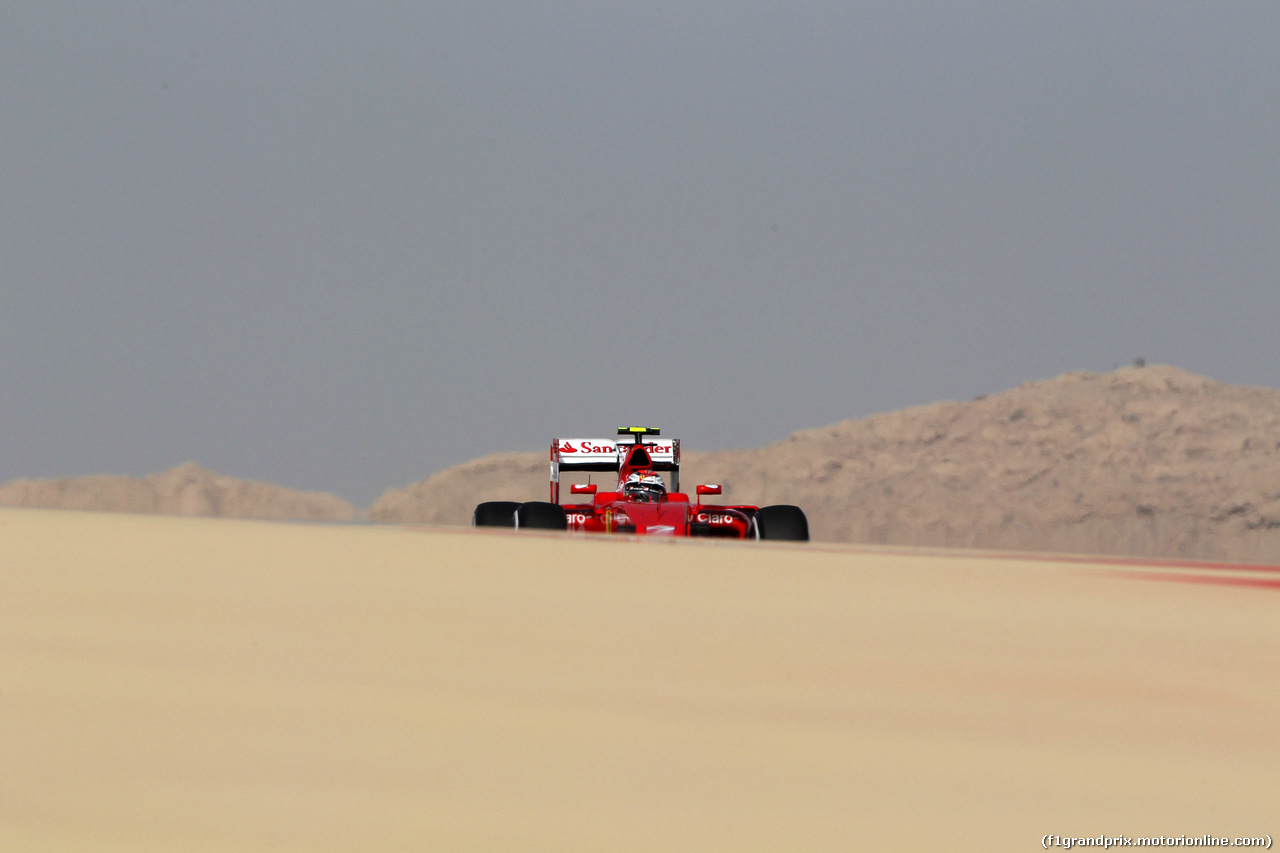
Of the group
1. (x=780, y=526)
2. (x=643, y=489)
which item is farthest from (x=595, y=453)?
(x=780, y=526)

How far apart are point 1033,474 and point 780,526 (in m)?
29.0

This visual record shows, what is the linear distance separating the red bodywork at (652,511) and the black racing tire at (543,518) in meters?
0.20

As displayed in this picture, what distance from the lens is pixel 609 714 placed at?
690 cm

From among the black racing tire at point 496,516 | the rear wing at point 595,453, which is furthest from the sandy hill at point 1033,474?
the black racing tire at point 496,516

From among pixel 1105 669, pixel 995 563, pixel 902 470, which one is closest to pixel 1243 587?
pixel 995 563

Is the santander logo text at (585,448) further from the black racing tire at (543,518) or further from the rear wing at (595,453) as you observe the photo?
the black racing tire at (543,518)

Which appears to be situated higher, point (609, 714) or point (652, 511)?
point (652, 511)

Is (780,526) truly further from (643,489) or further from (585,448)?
(585,448)

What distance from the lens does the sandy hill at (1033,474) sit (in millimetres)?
40156

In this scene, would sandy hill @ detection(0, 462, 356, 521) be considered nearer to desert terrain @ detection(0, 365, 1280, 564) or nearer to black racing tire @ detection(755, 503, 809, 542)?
desert terrain @ detection(0, 365, 1280, 564)

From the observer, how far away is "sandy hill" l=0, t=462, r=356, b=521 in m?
49.4

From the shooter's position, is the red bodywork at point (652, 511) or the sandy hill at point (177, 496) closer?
the red bodywork at point (652, 511)

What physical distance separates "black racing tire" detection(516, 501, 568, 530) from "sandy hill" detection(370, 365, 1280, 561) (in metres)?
21.2

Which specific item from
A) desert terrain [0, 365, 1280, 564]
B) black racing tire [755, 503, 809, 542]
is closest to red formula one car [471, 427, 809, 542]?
black racing tire [755, 503, 809, 542]
